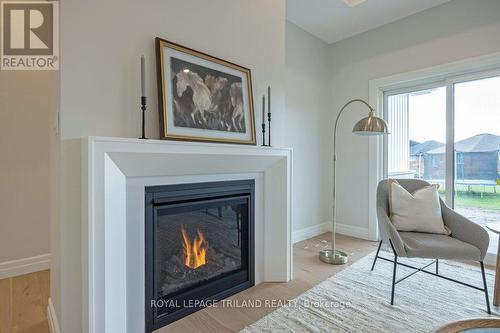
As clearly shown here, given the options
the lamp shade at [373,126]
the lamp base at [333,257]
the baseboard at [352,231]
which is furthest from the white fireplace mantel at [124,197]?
the baseboard at [352,231]

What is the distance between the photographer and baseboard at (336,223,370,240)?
3.43 metres

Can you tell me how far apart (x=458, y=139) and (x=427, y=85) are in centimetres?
73

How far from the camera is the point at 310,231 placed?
351 centimetres

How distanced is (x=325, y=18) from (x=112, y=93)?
9.02ft

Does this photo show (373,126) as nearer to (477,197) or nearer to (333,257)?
(333,257)

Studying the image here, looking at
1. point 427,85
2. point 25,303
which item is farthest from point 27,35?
point 427,85

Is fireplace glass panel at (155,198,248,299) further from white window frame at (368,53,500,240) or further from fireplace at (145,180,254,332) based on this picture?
white window frame at (368,53,500,240)

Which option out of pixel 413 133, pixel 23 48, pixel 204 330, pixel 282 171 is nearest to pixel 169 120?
pixel 282 171

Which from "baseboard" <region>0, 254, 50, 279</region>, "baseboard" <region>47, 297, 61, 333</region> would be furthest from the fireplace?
"baseboard" <region>0, 254, 50, 279</region>

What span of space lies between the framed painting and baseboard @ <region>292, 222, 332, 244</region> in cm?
174

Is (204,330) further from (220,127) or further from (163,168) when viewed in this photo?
(220,127)

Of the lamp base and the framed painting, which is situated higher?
the framed painting

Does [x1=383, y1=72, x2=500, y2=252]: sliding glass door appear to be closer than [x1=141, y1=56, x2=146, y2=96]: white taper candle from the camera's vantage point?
No

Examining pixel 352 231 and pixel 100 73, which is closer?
pixel 100 73
